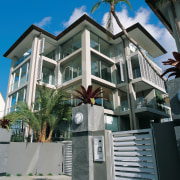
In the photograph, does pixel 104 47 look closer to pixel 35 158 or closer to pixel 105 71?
pixel 105 71

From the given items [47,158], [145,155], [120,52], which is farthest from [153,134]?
[120,52]

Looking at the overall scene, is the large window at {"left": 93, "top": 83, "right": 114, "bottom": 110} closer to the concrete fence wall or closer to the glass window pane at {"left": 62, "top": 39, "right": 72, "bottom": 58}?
the glass window pane at {"left": 62, "top": 39, "right": 72, "bottom": 58}

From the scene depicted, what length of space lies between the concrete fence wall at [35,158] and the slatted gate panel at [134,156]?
622cm

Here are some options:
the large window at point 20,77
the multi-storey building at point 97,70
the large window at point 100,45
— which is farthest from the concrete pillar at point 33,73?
the large window at point 100,45

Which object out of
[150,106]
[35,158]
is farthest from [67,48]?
[35,158]

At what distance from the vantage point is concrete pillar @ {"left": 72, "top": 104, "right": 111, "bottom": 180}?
5724 mm

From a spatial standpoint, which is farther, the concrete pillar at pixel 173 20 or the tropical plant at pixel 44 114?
the tropical plant at pixel 44 114

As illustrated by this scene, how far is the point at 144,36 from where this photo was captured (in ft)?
65.9

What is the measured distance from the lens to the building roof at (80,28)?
1845cm

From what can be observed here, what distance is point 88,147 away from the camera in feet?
19.9

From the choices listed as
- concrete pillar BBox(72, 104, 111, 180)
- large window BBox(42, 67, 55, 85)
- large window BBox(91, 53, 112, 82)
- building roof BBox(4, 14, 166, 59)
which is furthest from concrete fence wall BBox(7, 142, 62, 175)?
building roof BBox(4, 14, 166, 59)

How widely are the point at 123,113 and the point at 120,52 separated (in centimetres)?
766

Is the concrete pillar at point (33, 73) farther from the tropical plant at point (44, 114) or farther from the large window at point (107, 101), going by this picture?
the large window at point (107, 101)

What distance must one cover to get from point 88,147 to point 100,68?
13.3 m
